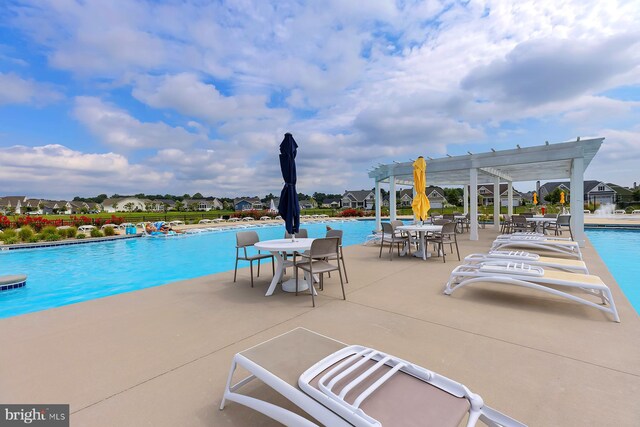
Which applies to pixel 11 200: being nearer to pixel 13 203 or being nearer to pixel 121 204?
pixel 13 203

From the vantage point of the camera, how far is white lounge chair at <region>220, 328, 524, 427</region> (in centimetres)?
130

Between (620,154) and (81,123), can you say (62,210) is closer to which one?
(81,123)

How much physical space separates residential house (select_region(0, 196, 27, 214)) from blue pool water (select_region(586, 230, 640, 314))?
81.3 meters

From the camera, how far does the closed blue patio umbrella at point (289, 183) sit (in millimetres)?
4918

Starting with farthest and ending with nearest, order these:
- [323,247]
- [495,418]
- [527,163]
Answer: [527,163] → [323,247] → [495,418]

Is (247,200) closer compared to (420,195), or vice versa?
(420,195)

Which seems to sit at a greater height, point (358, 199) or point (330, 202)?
point (358, 199)

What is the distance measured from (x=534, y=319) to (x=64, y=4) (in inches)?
443

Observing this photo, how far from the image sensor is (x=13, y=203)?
193 feet

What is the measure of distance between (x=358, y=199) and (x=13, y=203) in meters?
73.4

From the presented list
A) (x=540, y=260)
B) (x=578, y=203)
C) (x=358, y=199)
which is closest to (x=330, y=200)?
(x=358, y=199)

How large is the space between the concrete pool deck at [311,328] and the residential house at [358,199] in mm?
56690

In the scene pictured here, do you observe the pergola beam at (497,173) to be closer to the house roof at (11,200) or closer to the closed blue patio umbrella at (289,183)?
the closed blue patio umbrella at (289,183)

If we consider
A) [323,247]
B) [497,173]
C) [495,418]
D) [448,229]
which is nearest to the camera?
[495,418]
